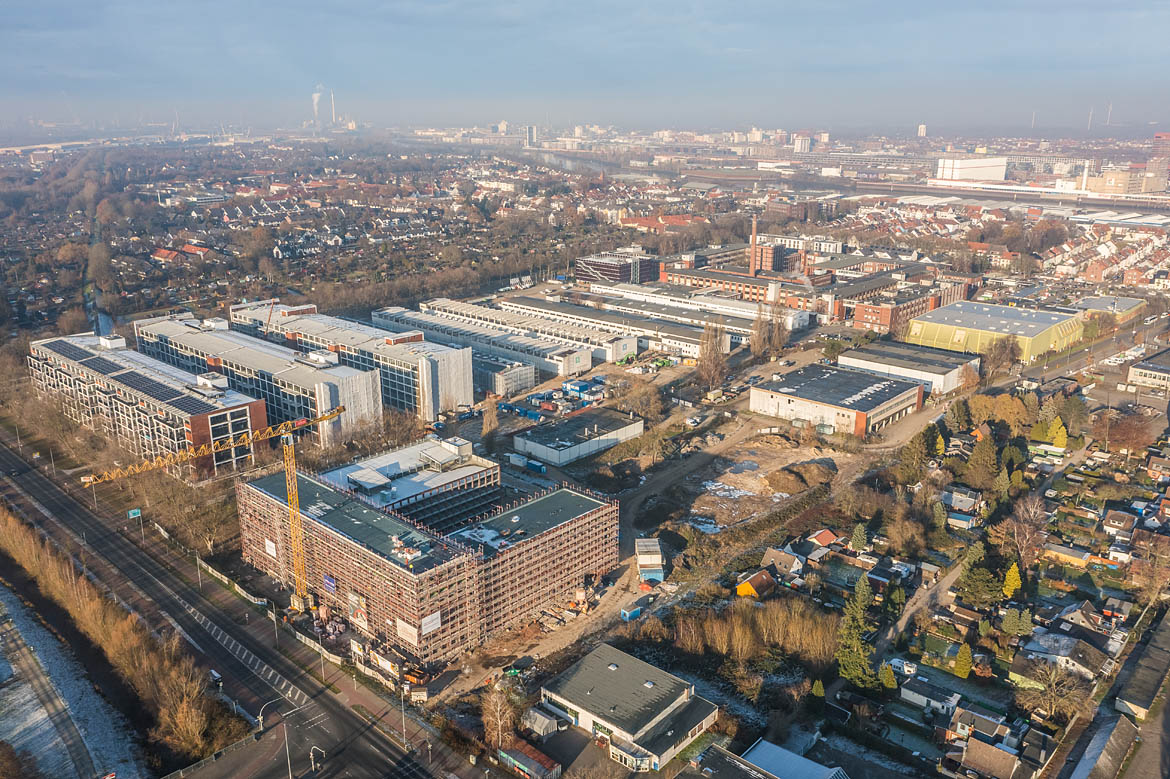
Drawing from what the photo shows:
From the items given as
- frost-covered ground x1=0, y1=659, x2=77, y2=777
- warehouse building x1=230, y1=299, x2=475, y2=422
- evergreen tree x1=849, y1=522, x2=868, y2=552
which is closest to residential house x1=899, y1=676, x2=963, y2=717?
evergreen tree x1=849, y1=522, x2=868, y2=552

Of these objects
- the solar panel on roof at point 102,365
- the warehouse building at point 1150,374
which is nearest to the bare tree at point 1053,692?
the warehouse building at point 1150,374

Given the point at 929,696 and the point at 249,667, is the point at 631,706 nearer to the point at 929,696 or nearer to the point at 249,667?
the point at 929,696

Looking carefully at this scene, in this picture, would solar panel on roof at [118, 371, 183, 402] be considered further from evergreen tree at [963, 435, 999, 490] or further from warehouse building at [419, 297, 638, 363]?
evergreen tree at [963, 435, 999, 490]

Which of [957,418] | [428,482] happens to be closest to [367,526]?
[428,482]

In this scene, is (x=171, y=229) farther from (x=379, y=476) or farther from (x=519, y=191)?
(x=379, y=476)

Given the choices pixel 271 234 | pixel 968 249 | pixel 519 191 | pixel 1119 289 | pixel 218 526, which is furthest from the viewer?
pixel 519 191

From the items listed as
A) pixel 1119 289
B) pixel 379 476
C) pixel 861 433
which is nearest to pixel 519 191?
pixel 1119 289
